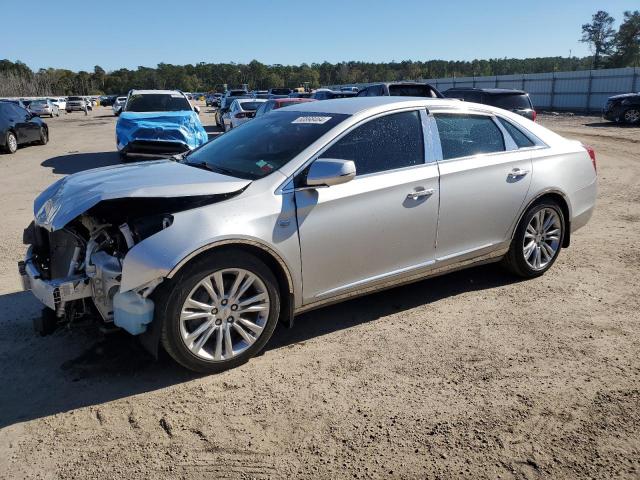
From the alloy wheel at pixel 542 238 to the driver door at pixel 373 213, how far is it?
49.7 inches

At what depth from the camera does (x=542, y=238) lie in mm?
5215

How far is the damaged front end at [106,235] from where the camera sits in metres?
3.34

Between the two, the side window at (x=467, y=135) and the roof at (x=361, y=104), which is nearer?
the roof at (x=361, y=104)

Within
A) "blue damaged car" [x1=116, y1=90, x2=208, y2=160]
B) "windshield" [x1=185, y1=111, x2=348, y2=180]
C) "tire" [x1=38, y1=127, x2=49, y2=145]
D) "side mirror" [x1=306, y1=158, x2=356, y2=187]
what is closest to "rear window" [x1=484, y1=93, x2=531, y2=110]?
"blue damaged car" [x1=116, y1=90, x2=208, y2=160]

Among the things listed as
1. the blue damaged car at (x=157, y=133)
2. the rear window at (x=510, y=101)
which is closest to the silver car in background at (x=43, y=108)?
the blue damaged car at (x=157, y=133)

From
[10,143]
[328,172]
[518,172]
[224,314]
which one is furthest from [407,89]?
[224,314]

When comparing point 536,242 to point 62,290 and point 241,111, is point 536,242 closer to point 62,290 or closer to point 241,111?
point 62,290

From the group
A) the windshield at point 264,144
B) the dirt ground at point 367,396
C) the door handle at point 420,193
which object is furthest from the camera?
the door handle at point 420,193

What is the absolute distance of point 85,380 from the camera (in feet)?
11.6

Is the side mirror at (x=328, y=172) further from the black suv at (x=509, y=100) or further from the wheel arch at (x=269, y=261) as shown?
the black suv at (x=509, y=100)

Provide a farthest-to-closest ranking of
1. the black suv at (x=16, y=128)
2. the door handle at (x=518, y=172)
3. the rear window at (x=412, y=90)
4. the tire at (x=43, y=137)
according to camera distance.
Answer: the tire at (x=43, y=137) < the black suv at (x=16, y=128) < the rear window at (x=412, y=90) < the door handle at (x=518, y=172)

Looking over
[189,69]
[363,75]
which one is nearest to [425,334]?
[363,75]

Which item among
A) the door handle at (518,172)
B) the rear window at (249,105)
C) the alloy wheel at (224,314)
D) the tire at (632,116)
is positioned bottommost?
the tire at (632,116)

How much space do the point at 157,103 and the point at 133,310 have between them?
11.1 metres
